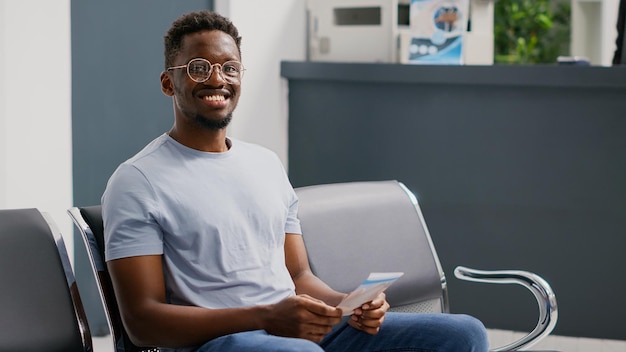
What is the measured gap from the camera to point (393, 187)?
2.64m

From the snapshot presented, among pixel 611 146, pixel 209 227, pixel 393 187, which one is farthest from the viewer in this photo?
pixel 611 146

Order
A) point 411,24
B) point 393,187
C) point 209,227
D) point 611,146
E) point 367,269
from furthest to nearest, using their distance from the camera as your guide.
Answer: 1. point 411,24
2. point 611,146
3. point 393,187
4. point 367,269
5. point 209,227

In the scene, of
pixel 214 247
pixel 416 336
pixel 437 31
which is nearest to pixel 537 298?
pixel 416 336

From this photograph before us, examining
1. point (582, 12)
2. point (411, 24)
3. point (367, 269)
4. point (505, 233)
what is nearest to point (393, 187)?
point (367, 269)

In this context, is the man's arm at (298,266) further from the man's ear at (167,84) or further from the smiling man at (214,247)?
the man's ear at (167,84)

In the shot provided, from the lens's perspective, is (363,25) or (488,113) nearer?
(488,113)

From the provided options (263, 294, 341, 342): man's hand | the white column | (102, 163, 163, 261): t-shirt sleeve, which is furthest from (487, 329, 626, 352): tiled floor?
the white column

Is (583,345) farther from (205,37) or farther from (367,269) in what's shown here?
(205,37)

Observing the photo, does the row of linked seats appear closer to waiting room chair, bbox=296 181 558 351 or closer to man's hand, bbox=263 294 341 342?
waiting room chair, bbox=296 181 558 351

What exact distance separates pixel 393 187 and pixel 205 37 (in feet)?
2.93

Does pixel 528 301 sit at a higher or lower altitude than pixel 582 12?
lower

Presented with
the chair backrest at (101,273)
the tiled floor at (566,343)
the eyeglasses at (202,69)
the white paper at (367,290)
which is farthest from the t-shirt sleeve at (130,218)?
the tiled floor at (566,343)

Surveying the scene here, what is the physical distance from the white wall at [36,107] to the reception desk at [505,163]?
1.18 meters

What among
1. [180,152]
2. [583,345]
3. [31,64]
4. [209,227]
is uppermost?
[31,64]
